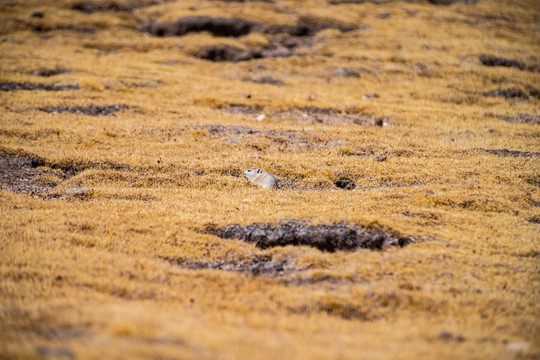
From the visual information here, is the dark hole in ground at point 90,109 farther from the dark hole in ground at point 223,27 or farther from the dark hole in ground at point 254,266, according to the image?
the dark hole in ground at point 223,27

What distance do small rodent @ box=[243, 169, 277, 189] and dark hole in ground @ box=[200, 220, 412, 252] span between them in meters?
5.04

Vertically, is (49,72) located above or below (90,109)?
above

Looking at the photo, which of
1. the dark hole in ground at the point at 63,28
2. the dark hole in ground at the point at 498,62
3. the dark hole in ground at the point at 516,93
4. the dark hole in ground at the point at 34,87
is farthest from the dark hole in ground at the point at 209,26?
the dark hole in ground at the point at 516,93

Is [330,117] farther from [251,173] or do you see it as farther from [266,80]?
A: [251,173]

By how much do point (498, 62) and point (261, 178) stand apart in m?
40.1

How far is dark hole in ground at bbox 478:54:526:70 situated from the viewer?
44031 mm

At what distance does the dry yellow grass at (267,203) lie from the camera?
8.52 meters

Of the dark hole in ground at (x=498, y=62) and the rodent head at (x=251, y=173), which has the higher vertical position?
the dark hole in ground at (x=498, y=62)

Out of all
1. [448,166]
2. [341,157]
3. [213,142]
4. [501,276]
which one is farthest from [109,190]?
[448,166]

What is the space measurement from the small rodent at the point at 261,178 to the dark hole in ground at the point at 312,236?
199 inches

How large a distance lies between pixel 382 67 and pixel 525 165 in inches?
1015

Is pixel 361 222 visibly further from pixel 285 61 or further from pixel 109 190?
pixel 285 61

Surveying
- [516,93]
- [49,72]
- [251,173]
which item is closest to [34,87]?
[49,72]

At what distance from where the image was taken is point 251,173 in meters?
20.0
